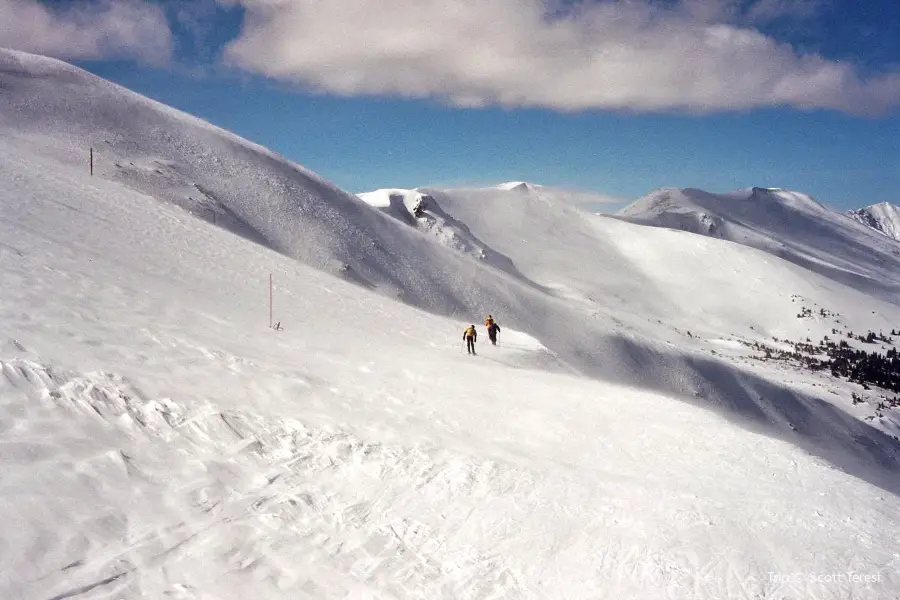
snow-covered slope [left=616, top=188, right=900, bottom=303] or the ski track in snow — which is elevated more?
snow-covered slope [left=616, top=188, right=900, bottom=303]

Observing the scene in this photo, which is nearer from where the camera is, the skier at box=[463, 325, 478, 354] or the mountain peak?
the skier at box=[463, 325, 478, 354]

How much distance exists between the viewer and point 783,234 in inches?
7352

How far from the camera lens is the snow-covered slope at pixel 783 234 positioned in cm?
14985

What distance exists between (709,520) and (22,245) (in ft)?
56.5

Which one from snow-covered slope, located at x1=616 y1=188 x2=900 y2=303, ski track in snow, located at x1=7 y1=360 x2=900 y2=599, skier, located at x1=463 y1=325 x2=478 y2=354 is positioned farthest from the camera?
snow-covered slope, located at x1=616 y1=188 x2=900 y2=303

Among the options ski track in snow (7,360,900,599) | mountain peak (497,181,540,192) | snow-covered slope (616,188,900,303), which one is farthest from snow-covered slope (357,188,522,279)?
snow-covered slope (616,188,900,303)

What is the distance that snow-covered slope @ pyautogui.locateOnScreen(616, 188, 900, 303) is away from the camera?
149850 millimetres

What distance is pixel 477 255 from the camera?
72688 mm

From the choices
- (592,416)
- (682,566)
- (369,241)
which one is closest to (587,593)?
(682,566)

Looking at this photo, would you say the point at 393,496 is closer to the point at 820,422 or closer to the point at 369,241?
the point at 369,241

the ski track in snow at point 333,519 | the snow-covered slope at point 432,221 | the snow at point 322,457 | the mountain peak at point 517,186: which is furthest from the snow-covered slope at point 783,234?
the ski track in snow at point 333,519

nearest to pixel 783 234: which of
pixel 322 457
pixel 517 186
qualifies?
pixel 517 186

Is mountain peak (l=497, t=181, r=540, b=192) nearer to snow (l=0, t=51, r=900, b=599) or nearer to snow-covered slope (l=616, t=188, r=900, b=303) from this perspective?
snow-covered slope (l=616, t=188, r=900, b=303)

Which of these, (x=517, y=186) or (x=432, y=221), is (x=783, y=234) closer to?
(x=517, y=186)
